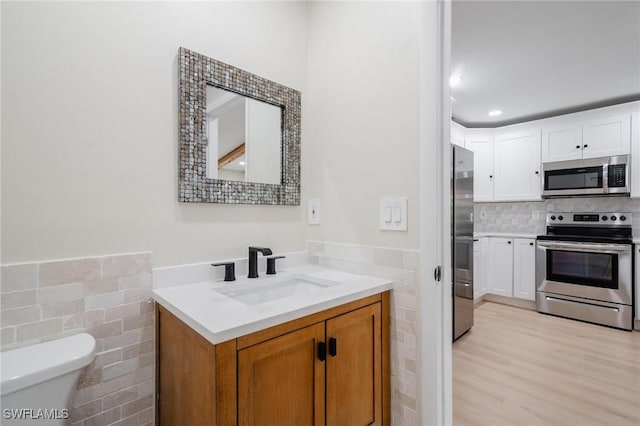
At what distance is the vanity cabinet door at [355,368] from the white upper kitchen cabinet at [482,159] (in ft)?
11.8

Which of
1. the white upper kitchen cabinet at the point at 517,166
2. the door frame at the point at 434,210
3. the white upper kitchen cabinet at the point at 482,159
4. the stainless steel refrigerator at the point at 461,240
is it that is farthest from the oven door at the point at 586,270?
the door frame at the point at 434,210

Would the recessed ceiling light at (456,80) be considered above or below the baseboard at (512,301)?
above

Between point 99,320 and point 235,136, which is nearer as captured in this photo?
point 99,320

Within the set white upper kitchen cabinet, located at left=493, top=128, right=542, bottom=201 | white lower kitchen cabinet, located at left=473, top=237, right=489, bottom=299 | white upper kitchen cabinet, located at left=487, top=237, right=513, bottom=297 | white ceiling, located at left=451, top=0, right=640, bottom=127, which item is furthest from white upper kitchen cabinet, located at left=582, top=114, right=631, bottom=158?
white lower kitchen cabinet, located at left=473, top=237, right=489, bottom=299

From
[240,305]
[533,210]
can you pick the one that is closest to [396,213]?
[240,305]

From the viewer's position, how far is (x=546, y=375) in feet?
6.95

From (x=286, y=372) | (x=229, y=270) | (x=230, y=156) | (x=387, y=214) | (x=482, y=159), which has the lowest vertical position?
(x=286, y=372)

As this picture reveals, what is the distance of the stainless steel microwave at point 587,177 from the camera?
310 centimetres

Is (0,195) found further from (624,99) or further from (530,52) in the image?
(624,99)

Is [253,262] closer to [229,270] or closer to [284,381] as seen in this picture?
[229,270]

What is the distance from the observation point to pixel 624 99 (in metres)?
3.24

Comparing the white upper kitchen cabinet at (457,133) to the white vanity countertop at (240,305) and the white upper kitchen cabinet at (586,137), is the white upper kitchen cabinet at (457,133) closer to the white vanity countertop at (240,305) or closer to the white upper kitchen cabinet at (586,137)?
the white upper kitchen cabinet at (586,137)

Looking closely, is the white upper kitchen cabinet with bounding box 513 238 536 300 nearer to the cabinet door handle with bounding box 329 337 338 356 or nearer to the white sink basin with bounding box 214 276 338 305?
the white sink basin with bounding box 214 276 338 305

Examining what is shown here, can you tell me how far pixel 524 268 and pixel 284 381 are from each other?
3.85 m
